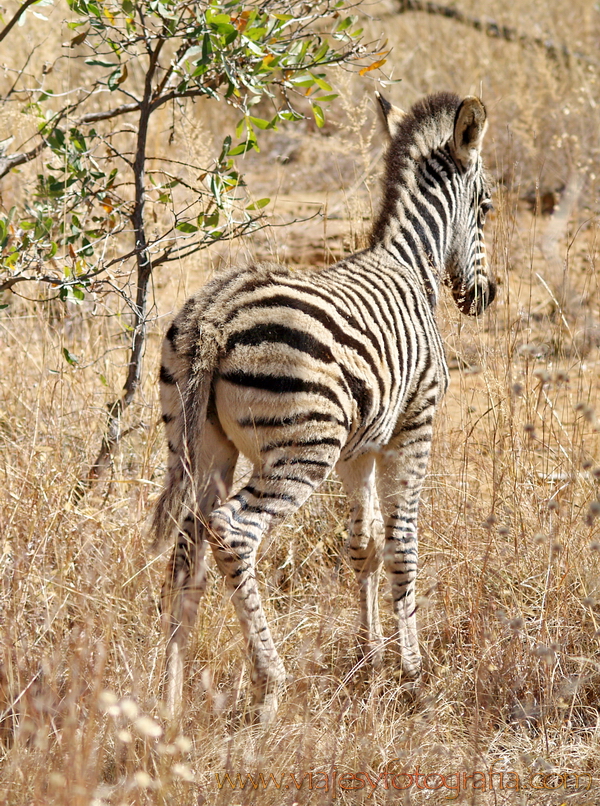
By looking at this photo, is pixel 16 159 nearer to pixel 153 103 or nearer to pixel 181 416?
pixel 153 103

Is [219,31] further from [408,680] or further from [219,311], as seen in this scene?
[408,680]

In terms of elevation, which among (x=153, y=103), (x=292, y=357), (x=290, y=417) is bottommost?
(x=290, y=417)

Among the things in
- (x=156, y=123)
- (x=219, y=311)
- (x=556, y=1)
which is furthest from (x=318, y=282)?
(x=556, y=1)

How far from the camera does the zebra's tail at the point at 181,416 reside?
3.03 meters

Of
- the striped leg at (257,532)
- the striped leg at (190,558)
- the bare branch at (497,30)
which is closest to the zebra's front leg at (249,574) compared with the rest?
the striped leg at (257,532)

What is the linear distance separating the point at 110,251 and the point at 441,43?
7.31 metres

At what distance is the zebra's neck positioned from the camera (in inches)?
160

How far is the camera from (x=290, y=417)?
118 inches

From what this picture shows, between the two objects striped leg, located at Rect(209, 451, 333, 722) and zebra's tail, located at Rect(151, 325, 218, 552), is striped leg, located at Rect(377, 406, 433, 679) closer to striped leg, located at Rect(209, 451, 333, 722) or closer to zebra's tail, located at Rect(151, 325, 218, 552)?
striped leg, located at Rect(209, 451, 333, 722)

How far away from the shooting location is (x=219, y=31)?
3398 millimetres

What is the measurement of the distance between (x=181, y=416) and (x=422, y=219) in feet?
5.84

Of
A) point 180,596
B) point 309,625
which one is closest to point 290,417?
point 180,596

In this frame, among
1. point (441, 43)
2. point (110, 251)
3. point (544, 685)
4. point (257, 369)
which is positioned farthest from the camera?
point (441, 43)

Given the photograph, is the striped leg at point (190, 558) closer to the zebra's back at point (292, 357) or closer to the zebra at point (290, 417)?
the zebra at point (290, 417)
